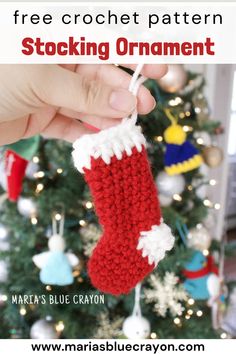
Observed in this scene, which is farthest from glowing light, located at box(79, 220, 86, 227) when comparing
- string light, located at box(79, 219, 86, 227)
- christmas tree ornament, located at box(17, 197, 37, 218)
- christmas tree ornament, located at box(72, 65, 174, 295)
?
christmas tree ornament, located at box(72, 65, 174, 295)

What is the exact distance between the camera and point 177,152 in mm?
1122

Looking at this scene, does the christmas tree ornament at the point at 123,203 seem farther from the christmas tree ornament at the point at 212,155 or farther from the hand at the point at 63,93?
the christmas tree ornament at the point at 212,155

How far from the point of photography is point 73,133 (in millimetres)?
712

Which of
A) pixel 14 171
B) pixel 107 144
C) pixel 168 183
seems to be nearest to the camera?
pixel 107 144

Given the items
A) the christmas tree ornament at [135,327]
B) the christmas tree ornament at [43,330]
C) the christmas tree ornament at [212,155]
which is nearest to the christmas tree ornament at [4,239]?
→ the christmas tree ornament at [43,330]

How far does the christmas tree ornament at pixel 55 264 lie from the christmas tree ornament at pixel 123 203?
20.6 inches

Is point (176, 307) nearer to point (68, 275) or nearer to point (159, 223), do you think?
point (68, 275)

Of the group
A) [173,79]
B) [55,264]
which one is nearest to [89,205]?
[55,264]

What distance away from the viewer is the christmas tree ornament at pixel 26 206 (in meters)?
1.09

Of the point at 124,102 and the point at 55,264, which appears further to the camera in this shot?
the point at 55,264

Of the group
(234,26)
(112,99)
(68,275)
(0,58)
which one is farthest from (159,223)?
(234,26)

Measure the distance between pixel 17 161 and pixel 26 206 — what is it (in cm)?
12

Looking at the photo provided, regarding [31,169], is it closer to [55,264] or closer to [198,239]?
[55,264]
